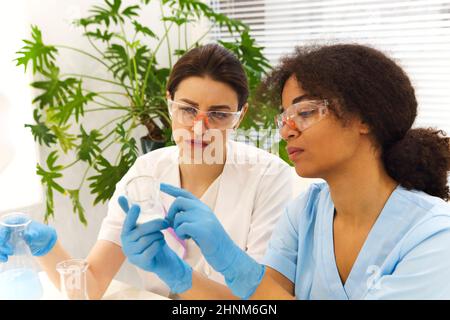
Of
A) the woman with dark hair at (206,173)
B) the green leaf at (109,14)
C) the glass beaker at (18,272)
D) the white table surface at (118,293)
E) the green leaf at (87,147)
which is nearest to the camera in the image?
the glass beaker at (18,272)

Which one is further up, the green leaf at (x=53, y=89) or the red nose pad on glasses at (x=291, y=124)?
the red nose pad on glasses at (x=291, y=124)

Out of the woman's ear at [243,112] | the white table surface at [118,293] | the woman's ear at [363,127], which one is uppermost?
the woman's ear at [363,127]

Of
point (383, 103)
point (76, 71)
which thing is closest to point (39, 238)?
point (383, 103)

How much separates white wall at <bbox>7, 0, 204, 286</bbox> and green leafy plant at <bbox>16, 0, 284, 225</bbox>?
0.03 metres

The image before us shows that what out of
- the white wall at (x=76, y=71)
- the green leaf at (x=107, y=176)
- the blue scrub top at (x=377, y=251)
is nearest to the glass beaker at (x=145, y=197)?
the blue scrub top at (x=377, y=251)

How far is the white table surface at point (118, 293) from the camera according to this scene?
48.3 inches

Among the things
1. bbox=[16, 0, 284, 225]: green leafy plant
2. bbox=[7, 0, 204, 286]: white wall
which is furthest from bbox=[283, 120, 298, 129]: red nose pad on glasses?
bbox=[7, 0, 204, 286]: white wall

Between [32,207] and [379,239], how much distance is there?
1.83m

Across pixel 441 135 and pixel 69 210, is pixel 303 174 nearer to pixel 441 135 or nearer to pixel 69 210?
pixel 441 135

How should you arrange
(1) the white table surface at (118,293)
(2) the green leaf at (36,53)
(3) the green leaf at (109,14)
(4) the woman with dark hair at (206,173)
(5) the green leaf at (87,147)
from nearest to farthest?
(1) the white table surface at (118,293), (4) the woman with dark hair at (206,173), (2) the green leaf at (36,53), (5) the green leaf at (87,147), (3) the green leaf at (109,14)

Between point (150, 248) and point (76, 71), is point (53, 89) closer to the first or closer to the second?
point (76, 71)

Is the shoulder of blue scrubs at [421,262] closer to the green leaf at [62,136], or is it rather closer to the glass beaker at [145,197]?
the glass beaker at [145,197]

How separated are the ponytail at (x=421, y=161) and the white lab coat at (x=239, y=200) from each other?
1.68 feet

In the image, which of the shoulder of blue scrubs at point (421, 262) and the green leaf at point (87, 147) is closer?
the shoulder of blue scrubs at point (421, 262)
